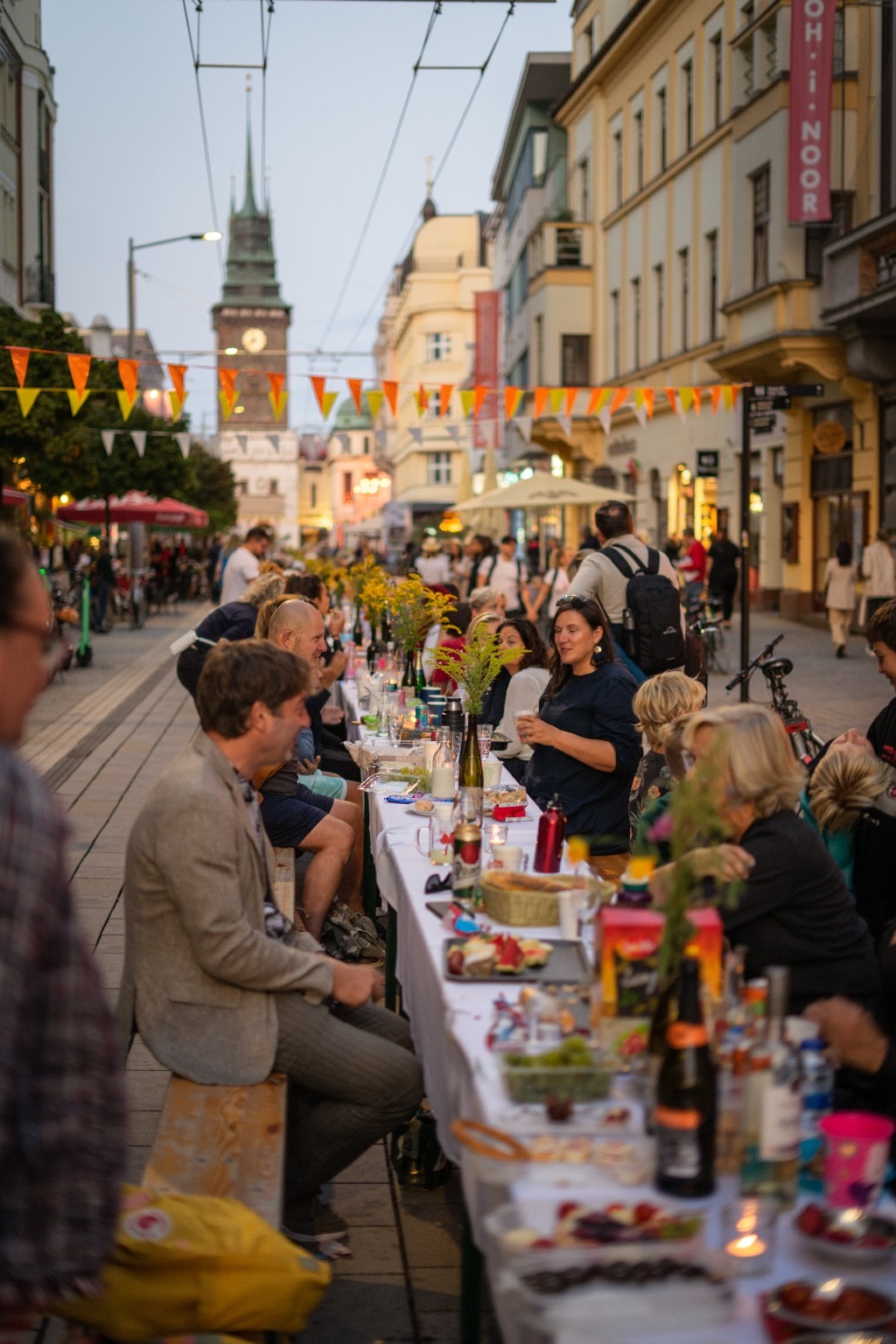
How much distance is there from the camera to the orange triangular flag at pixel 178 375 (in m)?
18.3

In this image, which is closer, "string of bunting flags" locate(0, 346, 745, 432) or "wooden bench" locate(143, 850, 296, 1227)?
"wooden bench" locate(143, 850, 296, 1227)

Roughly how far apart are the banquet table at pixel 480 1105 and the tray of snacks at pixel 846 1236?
Result: 17 mm

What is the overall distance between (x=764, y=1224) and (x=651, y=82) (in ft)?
112

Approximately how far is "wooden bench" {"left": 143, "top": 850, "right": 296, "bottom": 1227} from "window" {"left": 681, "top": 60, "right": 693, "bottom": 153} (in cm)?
2936

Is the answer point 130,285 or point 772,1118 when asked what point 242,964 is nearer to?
point 772,1118

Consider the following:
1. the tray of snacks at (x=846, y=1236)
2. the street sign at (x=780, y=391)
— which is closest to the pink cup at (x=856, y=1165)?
the tray of snacks at (x=846, y=1236)

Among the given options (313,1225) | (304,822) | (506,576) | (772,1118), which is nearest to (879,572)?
(506,576)

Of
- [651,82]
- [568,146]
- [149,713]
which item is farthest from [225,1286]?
[568,146]

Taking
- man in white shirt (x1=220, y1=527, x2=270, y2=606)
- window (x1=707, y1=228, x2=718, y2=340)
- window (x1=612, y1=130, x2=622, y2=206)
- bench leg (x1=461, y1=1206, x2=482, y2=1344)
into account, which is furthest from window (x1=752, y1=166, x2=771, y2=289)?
bench leg (x1=461, y1=1206, x2=482, y2=1344)

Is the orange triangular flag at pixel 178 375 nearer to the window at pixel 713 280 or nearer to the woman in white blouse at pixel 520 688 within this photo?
the woman in white blouse at pixel 520 688

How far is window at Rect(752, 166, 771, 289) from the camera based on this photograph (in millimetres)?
24652

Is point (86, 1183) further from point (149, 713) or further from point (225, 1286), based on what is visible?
point (149, 713)

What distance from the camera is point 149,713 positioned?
16.2 meters

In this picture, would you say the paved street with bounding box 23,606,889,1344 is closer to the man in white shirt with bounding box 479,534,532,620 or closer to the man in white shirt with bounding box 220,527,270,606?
the man in white shirt with bounding box 220,527,270,606
